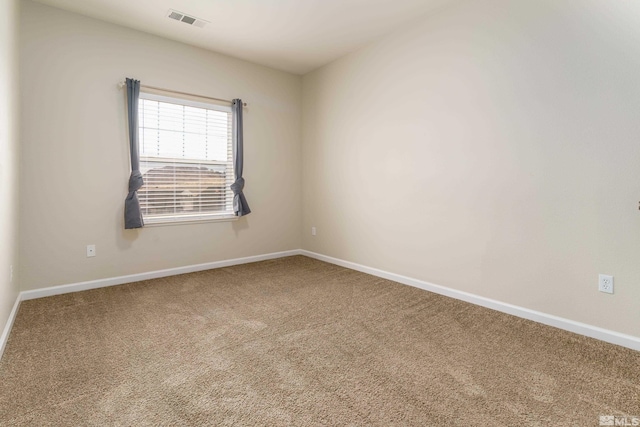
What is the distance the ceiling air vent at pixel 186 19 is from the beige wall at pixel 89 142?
532mm

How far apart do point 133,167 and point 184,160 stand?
577 mm

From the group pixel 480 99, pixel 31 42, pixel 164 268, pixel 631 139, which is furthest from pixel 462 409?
pixel 31 42

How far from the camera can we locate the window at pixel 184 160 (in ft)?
11.8

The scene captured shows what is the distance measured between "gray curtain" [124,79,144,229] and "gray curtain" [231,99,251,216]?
1.10m

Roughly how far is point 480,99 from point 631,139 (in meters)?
1.07

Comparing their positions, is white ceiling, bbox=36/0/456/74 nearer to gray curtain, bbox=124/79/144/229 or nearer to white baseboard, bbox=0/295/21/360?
gray curtain, bbox=124/79/144/229

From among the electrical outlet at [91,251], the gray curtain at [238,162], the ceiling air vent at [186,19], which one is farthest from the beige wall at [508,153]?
the electrical outlet at [91,251]

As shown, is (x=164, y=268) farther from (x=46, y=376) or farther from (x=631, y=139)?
(x=631, y=139)

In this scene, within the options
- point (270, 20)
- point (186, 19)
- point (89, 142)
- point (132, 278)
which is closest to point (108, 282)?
point (132, 278)

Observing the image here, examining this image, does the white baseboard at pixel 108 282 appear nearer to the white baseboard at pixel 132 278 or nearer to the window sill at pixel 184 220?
the white baseboard at pixel 132 278

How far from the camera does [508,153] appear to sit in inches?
103

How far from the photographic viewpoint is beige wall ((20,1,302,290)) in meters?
2.95

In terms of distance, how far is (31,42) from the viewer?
2.90 meters

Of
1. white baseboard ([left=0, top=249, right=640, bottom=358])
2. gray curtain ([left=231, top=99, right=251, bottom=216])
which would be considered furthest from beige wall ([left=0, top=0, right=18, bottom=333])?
gray curtain ([left=231, top=99, right=251, bottom=216])
